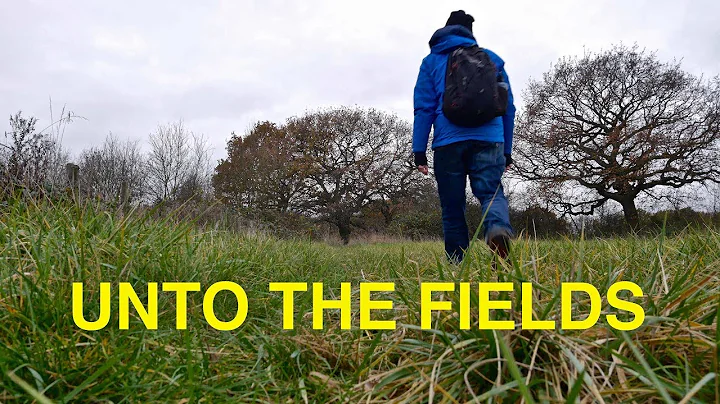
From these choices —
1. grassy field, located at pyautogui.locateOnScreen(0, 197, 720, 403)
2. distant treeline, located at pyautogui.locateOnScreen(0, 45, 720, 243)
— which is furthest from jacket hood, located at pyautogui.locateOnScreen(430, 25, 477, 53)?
distant treeline, located at pyautogui.locateOnScreen(0, 45, 720, 243)

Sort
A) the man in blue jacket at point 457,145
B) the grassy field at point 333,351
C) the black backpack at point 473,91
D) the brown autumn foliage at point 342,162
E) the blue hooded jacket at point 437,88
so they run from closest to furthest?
1. the grassy field at point 333,351
2. the black backpack at point 473,91
3. the man in blue jacket at point 457,145
4. the blue hooded jacket at point 437,88
5. the brown autumn foliage at point 342,162

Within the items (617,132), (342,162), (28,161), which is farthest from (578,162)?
(28,161)

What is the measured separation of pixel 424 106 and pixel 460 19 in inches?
27.6

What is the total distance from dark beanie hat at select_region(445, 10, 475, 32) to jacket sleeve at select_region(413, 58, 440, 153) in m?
0.36

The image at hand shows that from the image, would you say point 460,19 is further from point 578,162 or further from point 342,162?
point 342,162

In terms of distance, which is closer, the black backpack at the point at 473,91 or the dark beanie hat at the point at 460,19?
the black backpack at the point at 473,91

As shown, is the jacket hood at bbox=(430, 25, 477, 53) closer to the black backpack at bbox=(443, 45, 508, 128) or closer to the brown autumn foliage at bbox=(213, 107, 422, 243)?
the black backpack at bbox=(443, 45, 508, 128)

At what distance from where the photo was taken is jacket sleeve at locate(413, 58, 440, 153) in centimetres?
293

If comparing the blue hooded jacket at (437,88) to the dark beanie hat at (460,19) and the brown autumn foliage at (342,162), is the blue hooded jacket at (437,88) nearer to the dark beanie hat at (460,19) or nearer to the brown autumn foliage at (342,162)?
the dark beanie hat at (460,19)

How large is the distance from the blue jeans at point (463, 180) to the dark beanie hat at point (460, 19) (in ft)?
3.09

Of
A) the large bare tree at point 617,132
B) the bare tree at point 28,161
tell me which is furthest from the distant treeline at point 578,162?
the bare tree at point 28,161

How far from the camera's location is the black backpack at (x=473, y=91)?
2578 mm

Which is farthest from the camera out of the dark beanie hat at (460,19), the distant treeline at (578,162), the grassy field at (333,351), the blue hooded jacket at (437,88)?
the distant treeline at (578,162)

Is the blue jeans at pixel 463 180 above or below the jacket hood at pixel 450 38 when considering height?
below
